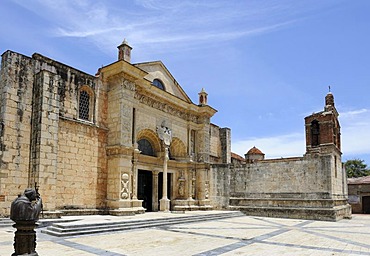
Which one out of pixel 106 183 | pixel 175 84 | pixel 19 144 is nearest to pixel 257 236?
pixel 106 183

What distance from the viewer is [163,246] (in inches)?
345

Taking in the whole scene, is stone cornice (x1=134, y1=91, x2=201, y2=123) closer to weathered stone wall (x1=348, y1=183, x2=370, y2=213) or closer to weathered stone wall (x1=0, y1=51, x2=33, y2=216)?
weathered stone wall (x1=0, y1=51, x2=33, y2=216)

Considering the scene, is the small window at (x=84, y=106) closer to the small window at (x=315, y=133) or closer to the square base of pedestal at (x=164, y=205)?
the square base of pedestal at (x=164, y=205)

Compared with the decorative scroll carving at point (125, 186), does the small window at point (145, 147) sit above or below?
above

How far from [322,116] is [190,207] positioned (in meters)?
10.8

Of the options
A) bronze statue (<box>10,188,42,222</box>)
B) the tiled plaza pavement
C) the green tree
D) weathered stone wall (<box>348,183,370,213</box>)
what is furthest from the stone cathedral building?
the green tree

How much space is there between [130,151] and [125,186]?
1.73m

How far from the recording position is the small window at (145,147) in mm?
18806

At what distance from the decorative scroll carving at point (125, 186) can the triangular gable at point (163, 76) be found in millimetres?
6386

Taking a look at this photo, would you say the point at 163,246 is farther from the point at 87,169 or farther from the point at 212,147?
the point at 212,147

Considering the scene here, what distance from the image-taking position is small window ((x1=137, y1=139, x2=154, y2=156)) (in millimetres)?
18806

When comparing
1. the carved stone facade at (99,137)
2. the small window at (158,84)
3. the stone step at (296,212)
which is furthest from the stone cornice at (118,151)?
the stone step at (296,212)

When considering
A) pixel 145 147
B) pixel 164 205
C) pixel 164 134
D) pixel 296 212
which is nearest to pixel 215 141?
pixel 164 134

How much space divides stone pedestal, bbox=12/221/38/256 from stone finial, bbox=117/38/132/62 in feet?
41.7
